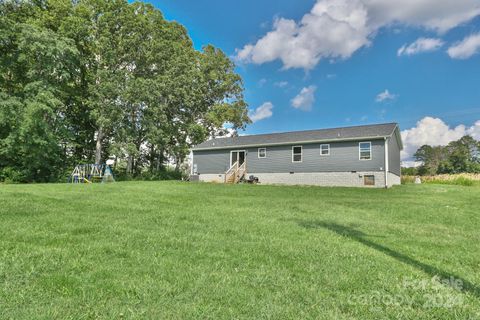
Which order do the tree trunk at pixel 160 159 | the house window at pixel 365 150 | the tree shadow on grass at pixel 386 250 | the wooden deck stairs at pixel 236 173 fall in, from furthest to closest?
the tree trunk at pixel 160 159, the wooden deck stairs at pixel 236 173, the house window at pixel 365 150, the tree shadow on grass at pixel 386 250

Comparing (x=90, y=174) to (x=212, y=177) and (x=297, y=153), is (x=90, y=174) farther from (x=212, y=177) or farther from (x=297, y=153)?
(x=297, y=153)

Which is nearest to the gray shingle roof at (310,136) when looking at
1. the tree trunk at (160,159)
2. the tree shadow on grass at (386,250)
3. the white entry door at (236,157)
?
the white entry door at (236,157)

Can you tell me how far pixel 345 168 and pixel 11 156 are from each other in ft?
72.9

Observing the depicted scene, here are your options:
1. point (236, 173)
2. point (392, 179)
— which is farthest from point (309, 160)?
point (236, 173)

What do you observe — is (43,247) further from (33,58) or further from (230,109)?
(230,109)

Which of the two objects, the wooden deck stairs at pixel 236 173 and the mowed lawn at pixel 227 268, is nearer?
the mowed lawn at pixel 227 268

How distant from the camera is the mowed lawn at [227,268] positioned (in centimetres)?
260

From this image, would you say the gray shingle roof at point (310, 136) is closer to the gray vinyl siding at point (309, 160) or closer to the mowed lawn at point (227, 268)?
the gray vinyl siding at point (309, 160)

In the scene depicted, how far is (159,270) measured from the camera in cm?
340

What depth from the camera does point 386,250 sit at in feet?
15.2

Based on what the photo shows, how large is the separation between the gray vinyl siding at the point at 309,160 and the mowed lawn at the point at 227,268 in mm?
12501

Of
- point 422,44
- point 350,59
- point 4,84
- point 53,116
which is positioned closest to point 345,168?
point 422,44

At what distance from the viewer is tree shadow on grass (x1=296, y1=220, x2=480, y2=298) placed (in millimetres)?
3287

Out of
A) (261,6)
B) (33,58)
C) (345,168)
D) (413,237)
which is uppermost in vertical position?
(261,6)
